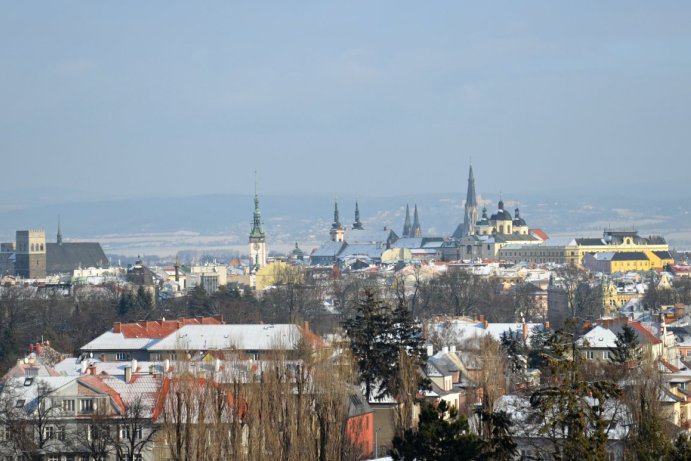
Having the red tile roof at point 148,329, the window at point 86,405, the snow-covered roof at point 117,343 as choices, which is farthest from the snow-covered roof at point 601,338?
the window at point 86,405

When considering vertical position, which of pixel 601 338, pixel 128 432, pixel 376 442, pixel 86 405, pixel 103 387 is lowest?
pixel 376 442

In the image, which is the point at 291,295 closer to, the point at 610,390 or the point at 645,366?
the point at 645,366

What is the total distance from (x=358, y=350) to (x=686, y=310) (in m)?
53.1

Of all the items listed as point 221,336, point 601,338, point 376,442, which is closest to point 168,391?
point 376,442

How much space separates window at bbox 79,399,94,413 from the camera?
43.9 meters

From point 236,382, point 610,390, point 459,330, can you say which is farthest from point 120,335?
point 610,390

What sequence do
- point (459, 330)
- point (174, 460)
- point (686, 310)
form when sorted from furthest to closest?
point (686, 310) < point (459, 330) < point (174, 460)

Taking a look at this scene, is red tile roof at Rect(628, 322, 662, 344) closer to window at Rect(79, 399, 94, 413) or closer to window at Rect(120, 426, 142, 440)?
window at Rect(79, 399, 94, 413)

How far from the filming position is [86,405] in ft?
145

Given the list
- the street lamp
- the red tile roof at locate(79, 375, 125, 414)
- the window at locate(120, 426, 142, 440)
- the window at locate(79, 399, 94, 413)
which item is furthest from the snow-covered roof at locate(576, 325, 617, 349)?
the window at locate(120, 426, 142, 440)

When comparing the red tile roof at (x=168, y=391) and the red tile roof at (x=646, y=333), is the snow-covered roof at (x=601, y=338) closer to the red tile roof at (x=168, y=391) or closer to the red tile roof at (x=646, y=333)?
the red tile roof at (x=646, y=333)

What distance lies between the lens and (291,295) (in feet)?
371

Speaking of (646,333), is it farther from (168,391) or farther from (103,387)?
(168,391)

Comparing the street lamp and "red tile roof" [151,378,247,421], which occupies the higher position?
"red tile roof" [151,378,247,421]
